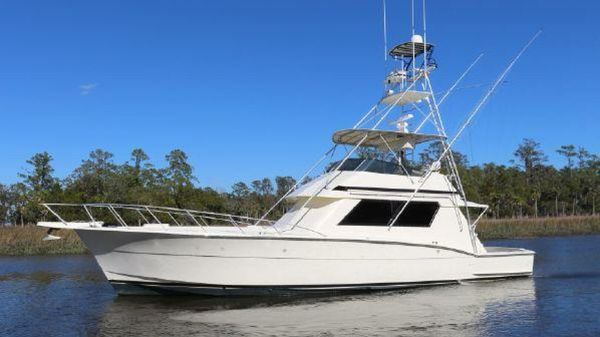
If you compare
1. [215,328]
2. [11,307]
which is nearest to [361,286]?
[215,328]

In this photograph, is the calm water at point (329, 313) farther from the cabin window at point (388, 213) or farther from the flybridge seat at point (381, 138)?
the flybridge seat at point (381, 138)

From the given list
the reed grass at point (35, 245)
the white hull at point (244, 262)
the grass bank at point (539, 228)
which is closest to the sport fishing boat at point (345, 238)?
the white hull at point (244, 262)

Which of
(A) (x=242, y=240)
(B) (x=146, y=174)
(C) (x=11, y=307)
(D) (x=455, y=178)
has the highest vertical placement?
(B) (x=146, y=174)

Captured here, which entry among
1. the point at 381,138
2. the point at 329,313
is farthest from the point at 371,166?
the point at 329,313

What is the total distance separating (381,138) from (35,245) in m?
23.2

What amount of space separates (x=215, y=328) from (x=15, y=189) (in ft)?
215

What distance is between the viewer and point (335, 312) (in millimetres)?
11266

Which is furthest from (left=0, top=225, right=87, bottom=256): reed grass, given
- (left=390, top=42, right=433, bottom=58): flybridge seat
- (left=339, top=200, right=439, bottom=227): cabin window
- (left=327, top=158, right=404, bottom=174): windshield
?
(left=390, top=42, right=433, bottom=58): flybridge seat

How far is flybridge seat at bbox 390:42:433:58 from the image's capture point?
15664 millimetres

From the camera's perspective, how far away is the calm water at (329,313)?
9.87 metres

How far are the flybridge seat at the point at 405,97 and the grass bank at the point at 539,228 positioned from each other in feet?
76.0

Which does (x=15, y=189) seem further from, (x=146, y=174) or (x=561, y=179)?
(x=561, y=179)

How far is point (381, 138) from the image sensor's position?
14641mm

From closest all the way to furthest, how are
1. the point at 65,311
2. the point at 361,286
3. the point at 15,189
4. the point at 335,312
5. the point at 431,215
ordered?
the point at 335,312 → the point at 65,311 → the point at 361,286 → the point at 431,215 → the point at 15,189
